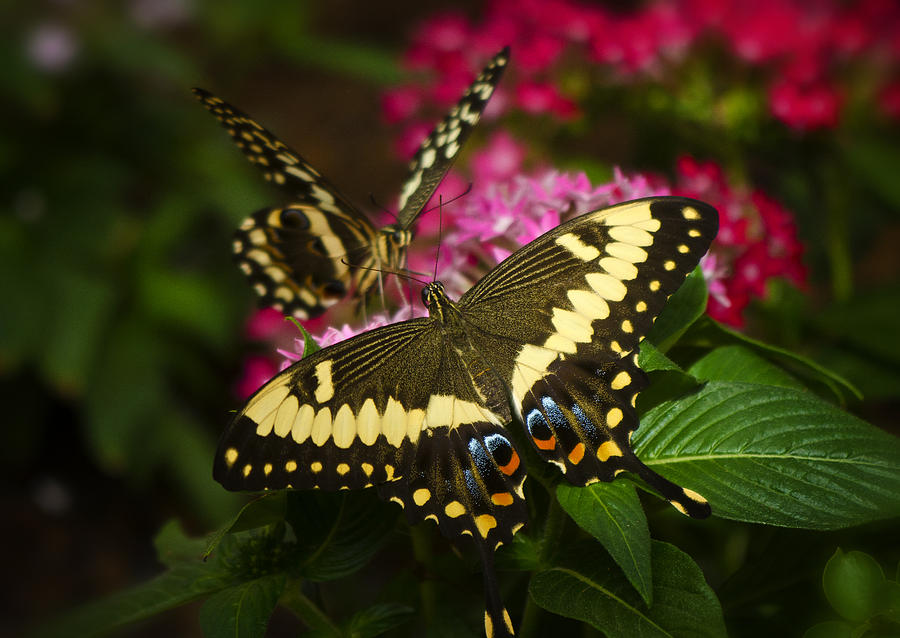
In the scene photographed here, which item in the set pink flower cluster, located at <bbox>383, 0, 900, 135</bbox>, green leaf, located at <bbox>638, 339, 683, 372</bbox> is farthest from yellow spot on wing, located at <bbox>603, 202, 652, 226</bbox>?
pink flower cluster, located at <bbox>383, 0, 900, 135</bbox>

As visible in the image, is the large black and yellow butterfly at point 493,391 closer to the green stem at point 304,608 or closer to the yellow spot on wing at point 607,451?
the yellow spot on wing at point 607,451

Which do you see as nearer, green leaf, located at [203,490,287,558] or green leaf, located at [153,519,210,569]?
green leaf, located at [203,490,287,558]

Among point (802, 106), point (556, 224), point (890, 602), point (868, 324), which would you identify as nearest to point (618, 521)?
point (890, 602)

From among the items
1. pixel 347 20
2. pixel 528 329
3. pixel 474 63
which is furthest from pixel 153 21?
pixel 528 329

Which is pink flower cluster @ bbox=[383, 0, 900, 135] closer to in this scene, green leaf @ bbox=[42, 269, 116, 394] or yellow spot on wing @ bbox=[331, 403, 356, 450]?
yellow spot on wing @ bbox=[331, 403, 356, 450]

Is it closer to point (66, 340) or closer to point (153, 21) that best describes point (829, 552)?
point (66, 340)
